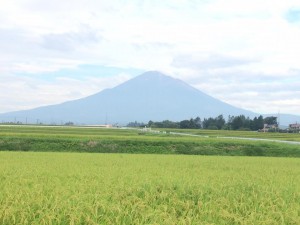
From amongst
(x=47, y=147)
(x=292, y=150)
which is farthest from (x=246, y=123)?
(x=47, y=147)

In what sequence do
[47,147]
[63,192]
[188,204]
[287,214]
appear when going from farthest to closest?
1. [47,147]
2. [63,192]
3. [188,204]
4. [287,214]

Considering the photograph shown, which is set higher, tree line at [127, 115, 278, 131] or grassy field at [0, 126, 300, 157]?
tree line at [127, 115, 278, 131]

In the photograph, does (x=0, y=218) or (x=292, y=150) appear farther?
(x=292, y=150)

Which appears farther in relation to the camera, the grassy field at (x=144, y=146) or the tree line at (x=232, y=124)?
the tree line at (x=232, y=124)

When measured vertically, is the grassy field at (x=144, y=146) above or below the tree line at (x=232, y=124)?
below

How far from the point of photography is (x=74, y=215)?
432 centimetres

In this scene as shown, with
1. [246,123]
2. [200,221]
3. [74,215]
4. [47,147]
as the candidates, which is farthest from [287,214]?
[246,123]

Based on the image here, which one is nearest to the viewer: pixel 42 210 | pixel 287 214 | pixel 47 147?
pixel 42 210

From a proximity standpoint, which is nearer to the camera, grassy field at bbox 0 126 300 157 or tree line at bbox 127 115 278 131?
grassy field at bbox 0 126 300 157

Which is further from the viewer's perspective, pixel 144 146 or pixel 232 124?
pixel 232 124

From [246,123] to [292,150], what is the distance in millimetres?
67518

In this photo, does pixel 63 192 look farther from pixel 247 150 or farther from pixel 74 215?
pixel 247 150

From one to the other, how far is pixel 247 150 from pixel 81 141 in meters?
14.5

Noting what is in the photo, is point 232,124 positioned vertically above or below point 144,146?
above
